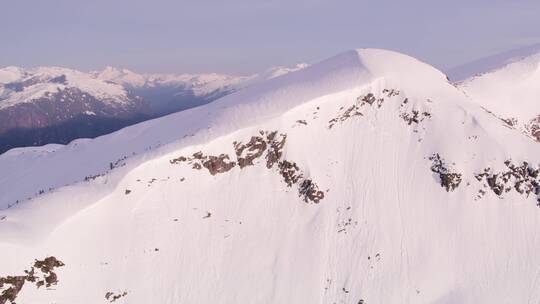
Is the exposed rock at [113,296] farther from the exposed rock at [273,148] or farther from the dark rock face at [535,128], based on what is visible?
the dark rock face at [535,128]

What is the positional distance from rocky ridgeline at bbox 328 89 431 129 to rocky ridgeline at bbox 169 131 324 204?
11.8 metres

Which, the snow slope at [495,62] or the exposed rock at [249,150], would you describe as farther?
the snow slope at [495,62]

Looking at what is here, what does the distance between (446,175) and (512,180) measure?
9627 millimetres

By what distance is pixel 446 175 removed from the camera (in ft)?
225

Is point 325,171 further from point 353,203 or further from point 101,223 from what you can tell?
point 101,223

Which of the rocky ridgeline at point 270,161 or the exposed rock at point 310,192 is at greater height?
the rocky ridgeline at point 270,161

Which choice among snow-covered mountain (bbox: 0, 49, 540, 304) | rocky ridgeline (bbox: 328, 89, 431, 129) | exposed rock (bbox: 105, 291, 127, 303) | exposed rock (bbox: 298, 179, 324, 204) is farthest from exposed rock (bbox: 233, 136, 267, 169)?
exposed rock (bbox: 105, 291, 127, 303)

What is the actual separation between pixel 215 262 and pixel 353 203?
20.8 m

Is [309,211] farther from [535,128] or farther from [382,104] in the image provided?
[535,128]

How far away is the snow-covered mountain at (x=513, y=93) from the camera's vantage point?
94.2m

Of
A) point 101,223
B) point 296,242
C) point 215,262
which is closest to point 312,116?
point 296,242

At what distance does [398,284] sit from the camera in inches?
2341

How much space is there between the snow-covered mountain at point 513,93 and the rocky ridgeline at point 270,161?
4487 centimetres

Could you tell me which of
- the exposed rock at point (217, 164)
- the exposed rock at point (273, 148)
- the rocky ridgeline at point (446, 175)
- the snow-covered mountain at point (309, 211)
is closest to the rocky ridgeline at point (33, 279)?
the snow-covered mountain at point (309, 211)
